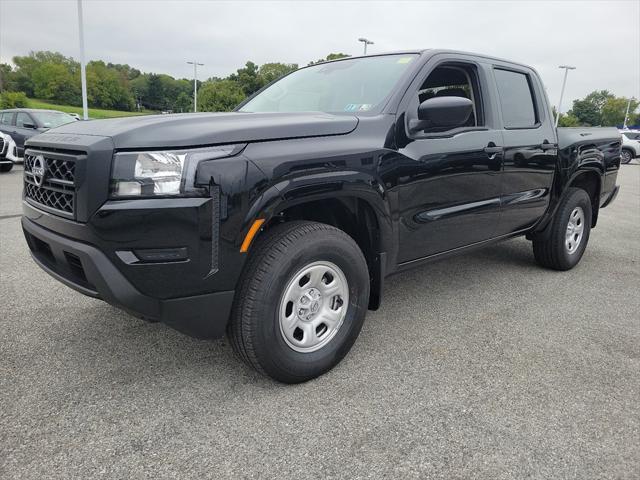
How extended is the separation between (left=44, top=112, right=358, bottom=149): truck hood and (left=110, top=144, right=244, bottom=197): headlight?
0.17ft

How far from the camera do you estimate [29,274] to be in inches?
160

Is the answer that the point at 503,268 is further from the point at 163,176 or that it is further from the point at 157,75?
the point at 157,75

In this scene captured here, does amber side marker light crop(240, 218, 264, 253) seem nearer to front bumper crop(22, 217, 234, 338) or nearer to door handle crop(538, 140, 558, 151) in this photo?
front bumper crop(22, 217, 234, 338)

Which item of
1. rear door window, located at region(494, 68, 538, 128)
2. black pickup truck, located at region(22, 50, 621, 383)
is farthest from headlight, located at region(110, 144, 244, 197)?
rear door window, located at region(494, 68, 538, 128)

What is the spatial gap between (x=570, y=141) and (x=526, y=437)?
10.1ft

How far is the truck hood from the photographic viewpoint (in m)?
2.05

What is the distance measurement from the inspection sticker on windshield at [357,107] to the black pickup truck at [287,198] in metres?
0.03

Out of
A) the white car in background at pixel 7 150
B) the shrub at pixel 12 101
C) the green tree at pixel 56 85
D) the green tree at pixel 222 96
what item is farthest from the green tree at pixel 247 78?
the green tree at pixel 56 85

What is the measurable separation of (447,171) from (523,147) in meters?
1.03

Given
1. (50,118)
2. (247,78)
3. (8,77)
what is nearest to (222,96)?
(247,78)

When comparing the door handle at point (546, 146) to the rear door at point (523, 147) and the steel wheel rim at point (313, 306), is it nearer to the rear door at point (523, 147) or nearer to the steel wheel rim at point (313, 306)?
the rear door at point (523, 147)

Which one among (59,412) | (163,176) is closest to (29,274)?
(59,412)

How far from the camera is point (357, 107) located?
9.61 ft

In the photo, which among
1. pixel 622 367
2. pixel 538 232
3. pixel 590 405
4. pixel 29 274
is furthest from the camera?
pixel 538 232
